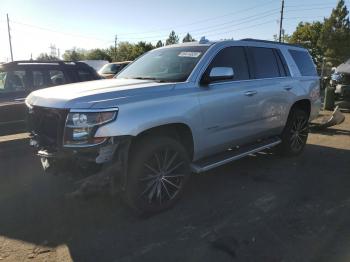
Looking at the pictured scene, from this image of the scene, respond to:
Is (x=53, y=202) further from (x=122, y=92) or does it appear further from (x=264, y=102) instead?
(x=264, y=102)

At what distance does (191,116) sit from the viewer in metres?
4.83

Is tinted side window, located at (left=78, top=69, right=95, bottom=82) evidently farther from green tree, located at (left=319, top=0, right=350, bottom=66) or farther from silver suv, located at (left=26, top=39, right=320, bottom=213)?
green tree, located at (left=319, top=0, right=350, bottom=66)

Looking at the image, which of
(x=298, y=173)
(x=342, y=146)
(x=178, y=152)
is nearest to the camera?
(x=178, y=152)

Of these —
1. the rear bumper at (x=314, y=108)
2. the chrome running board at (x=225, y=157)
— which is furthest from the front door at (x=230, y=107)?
the rear bumper at (x=314, y=108)

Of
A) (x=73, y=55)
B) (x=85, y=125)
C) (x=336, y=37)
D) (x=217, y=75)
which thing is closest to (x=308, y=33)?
(x=336, y=37)

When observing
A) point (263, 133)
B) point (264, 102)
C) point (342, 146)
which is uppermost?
point (264, 102)

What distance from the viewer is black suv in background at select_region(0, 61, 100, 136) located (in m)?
7.37

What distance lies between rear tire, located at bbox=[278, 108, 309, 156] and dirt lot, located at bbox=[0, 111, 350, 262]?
0.82 m

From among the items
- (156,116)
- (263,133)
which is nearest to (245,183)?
(263,133)

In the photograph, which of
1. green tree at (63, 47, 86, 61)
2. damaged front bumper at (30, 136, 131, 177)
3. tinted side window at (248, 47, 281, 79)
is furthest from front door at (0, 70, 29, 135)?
green tree at (63, 47, 86, 61)

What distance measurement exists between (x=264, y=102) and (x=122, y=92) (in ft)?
8.55

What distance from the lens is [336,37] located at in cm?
4656

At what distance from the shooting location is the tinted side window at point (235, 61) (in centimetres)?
549

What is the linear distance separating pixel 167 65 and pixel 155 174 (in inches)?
64.9
